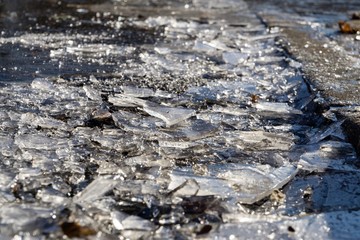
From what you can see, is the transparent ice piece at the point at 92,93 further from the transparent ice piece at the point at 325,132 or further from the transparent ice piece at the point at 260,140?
the transparent ice piece at the point at 325,132

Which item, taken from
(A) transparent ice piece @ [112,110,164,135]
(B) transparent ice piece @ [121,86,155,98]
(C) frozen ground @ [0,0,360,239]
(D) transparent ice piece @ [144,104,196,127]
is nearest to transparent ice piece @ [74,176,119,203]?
(C) frozen ground @ [0,0,360,239]

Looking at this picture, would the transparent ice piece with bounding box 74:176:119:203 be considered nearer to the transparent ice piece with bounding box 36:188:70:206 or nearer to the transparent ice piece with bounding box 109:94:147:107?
the transparent ice piece with bounding box 36:188:70:206

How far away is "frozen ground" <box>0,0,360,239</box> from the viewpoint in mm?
1490

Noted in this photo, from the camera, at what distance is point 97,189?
63.2 inches

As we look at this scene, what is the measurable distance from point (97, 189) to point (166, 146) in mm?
392

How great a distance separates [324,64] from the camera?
300cm

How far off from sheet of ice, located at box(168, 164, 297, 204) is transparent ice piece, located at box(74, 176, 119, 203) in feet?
0.50

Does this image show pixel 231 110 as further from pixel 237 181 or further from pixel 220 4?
pixel 220 4

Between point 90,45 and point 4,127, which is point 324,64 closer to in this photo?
point 90,45

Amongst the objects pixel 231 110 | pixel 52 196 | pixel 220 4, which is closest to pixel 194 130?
pixel 231 110

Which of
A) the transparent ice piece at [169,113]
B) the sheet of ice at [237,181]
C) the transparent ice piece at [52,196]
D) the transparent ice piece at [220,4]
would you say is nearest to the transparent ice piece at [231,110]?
the transparent ice piece at [169,113]

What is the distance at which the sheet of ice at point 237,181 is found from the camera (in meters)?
1.63

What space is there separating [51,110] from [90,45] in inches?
50.4

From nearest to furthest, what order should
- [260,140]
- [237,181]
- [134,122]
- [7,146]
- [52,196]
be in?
[52,196] < [237,181] < [7,146] < [260,140] < [134,122]
